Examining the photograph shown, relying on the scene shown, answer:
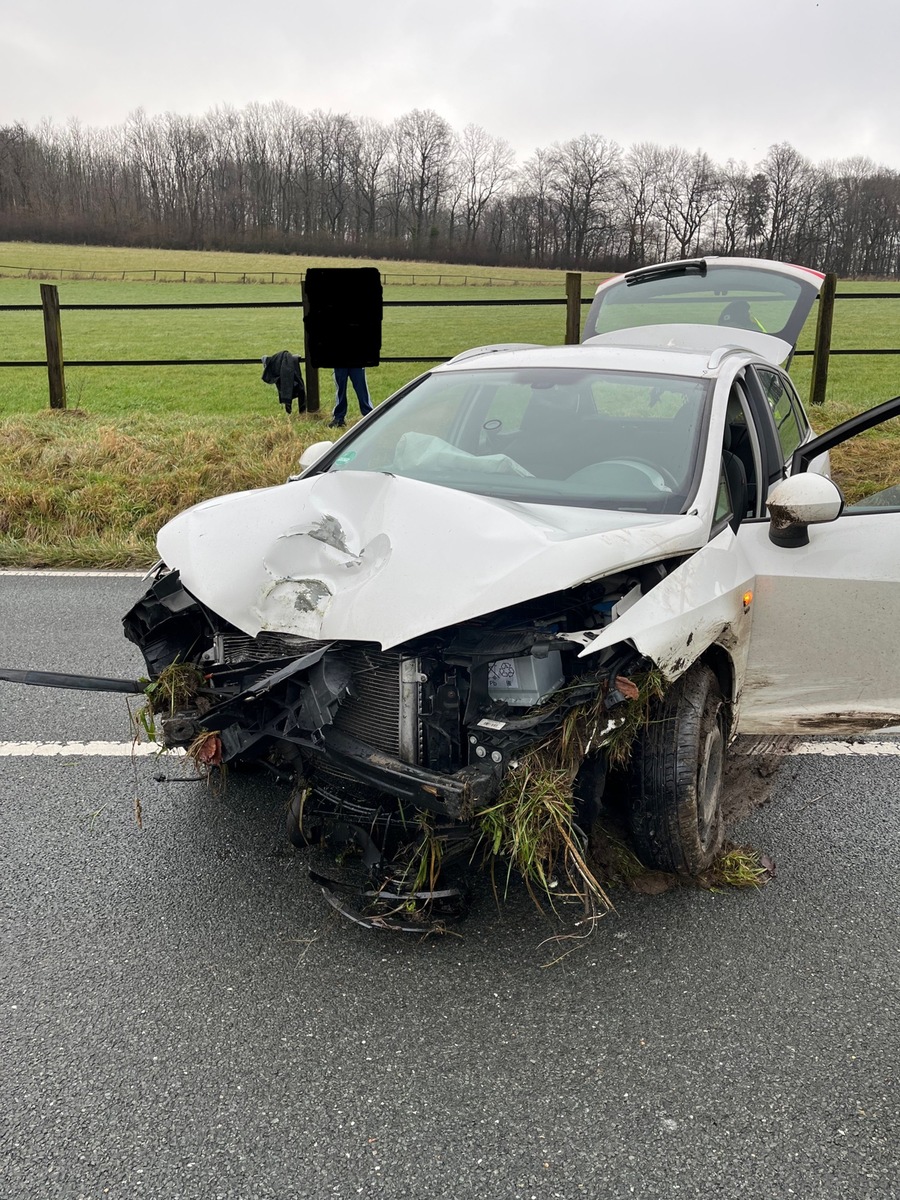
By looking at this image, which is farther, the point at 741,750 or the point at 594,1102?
the point at 741,750

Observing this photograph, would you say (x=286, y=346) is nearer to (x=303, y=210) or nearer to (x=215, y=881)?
(x=215, y=881)

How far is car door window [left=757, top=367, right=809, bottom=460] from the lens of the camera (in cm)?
454

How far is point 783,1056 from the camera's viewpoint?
239cm

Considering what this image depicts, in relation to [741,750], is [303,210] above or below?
above

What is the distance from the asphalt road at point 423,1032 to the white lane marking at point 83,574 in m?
3.95

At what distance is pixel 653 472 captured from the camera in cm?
353

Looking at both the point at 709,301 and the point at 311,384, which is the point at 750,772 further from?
the point at 311,384

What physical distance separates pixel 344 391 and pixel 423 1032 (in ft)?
33.6

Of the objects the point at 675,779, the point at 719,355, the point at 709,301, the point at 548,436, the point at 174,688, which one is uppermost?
the point at 709,301

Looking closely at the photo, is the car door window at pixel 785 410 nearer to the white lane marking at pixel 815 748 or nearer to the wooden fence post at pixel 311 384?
the white lane marking at pixel 815 748

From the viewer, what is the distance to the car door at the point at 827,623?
3396mm

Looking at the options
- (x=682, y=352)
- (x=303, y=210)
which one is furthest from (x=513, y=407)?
(x=303, y=210)

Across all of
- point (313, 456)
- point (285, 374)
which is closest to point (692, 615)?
point (313, 456)

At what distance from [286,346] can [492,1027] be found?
30012mm
